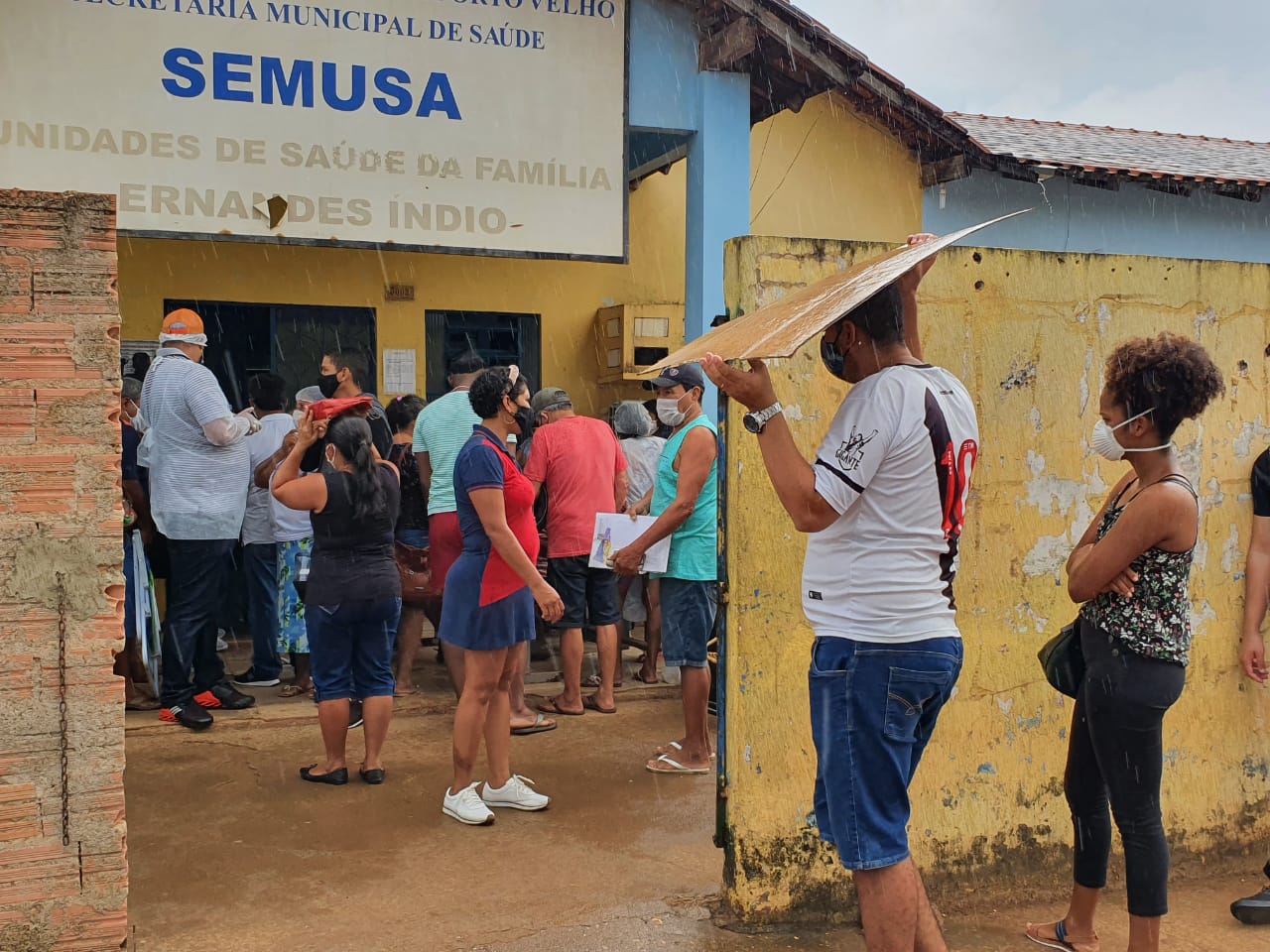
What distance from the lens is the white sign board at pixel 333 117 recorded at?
754cm

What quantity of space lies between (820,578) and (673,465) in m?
2.98

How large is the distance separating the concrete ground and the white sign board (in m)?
3.63

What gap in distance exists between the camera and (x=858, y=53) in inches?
365

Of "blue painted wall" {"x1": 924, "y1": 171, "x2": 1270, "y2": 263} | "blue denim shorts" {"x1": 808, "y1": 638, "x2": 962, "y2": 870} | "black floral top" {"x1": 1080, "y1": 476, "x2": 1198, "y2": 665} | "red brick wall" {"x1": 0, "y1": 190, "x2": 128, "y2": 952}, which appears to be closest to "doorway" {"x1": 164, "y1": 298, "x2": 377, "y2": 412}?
"blue painted wall" {"x1": 924, "y1": 171, "x2": 1270, "y2": 263}

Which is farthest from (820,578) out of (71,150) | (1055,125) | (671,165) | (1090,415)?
(1055,125)

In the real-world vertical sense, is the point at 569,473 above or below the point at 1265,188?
below

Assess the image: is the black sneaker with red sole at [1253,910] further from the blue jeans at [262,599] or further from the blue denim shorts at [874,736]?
the blue jeans at [262,599]

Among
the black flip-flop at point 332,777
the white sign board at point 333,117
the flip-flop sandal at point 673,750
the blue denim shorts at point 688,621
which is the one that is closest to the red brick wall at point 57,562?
the black flip-flop at point 332,777

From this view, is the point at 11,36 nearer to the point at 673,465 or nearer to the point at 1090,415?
the point at 673,465

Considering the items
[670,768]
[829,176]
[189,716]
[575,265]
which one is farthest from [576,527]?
[829,176]

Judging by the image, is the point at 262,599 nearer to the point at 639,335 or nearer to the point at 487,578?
the point at 487,578

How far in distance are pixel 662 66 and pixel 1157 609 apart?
6.66 meters

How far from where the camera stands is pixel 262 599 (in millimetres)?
7363

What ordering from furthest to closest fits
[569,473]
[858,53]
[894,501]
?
1. [858,53]
2. [569,473]
3. [894,501]
